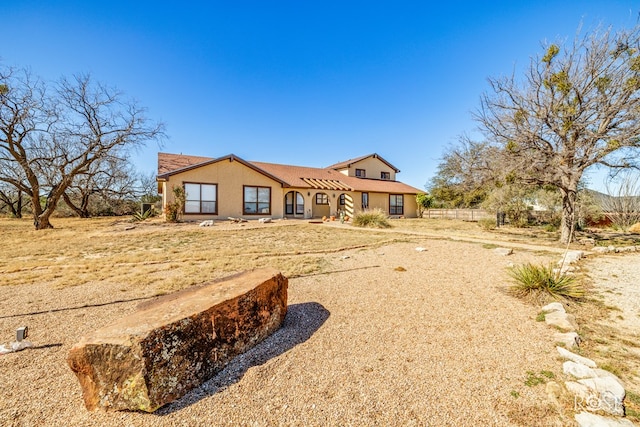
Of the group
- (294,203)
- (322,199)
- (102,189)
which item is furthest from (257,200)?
(102,189)

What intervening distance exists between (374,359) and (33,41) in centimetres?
1595

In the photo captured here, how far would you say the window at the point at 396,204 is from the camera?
26.8 m

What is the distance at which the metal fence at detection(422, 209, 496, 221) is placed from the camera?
25306mm

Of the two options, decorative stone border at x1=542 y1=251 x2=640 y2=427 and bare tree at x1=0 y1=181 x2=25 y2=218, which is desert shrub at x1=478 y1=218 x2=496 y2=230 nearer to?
decorative stone border at x1=542 y1=251 x2=640 y2=427

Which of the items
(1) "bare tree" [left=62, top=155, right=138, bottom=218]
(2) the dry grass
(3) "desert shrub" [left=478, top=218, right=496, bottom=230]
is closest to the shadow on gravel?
(2) the dry grass

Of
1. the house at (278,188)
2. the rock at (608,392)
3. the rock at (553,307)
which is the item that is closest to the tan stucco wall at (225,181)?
the house at (278,188)

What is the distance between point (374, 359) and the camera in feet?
9.71

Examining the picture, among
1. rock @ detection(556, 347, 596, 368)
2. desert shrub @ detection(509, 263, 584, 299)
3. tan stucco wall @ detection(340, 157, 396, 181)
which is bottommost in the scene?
rock @ detection(556, 347, 596, 368)

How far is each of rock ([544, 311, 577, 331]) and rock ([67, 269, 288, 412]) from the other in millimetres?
3796

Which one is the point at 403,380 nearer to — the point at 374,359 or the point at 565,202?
the point at 374,359

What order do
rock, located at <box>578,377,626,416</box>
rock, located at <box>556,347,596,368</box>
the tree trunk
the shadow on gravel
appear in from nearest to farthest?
rock, located at <box>578,377,626,416</box>, the shadow on gravel, rock, located at <box>556,347,596,368</box>, the tree trunk

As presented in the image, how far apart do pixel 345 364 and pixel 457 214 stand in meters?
26.8

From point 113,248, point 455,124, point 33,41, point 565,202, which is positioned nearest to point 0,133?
point 33,41

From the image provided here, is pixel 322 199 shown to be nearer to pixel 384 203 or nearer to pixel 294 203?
pixel 294 203
